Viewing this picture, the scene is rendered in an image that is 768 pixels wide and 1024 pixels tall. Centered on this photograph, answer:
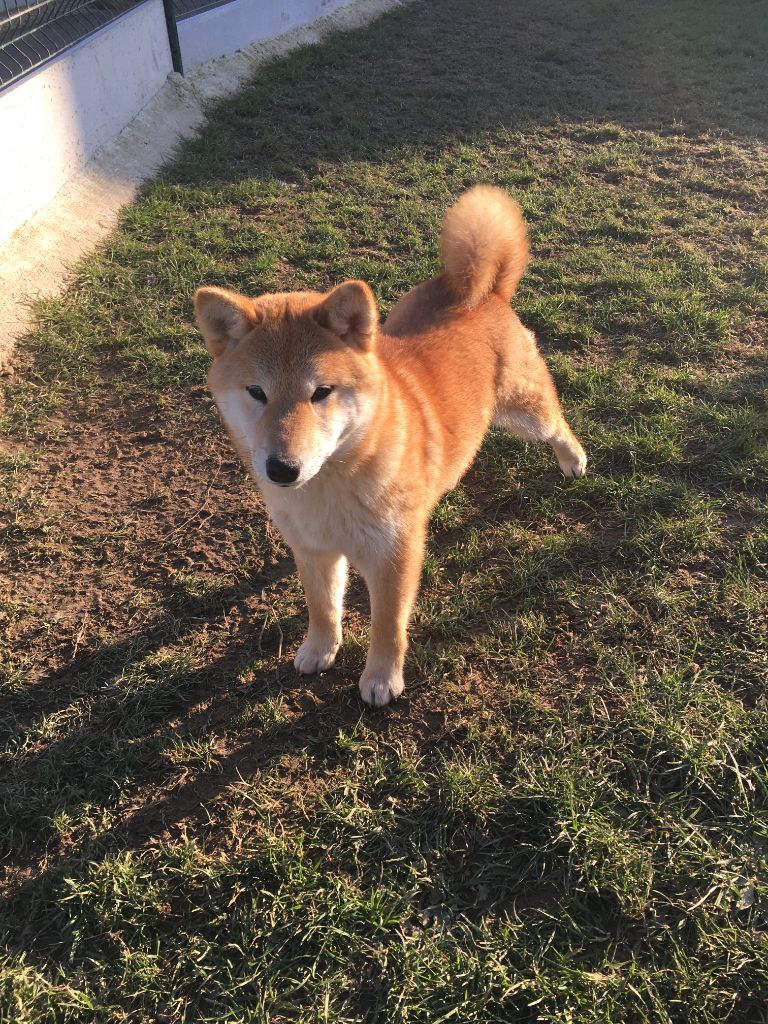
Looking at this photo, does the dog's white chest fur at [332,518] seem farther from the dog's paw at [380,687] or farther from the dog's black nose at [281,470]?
the dog's paw at [380,687]

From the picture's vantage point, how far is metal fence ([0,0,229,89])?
5.14 metres

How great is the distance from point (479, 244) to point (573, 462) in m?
1.22

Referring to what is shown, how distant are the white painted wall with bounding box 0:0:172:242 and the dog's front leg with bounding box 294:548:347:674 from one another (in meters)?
4.01

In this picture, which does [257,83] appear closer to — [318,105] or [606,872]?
[318,105]


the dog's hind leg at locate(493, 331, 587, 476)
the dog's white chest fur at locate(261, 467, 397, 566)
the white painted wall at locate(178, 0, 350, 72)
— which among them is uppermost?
the white painted wall at locate(178, 0, 350, 72)

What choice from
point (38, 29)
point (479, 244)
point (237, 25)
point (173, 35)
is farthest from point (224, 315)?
point (237, 25)

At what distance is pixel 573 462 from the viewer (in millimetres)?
3682

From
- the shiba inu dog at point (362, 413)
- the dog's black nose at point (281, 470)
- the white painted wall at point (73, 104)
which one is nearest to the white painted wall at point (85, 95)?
the white painted wall at point (73, 104)

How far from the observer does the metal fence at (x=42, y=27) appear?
16.9 feet

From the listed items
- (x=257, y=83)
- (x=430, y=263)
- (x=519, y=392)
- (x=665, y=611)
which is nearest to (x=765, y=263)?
(x=430, y=263)

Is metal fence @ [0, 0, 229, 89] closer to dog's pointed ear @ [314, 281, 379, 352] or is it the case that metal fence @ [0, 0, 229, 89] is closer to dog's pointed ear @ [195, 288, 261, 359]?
dog's pointed ear @ [195, 288, 261, 359]

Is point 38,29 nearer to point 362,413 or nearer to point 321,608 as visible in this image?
point 362,413

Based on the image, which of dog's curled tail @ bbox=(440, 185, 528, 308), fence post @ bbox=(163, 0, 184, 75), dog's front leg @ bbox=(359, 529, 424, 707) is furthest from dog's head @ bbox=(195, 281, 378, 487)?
fence post @ bbox=(163, 0, 184, 75)

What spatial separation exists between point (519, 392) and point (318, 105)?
6.48 metres
